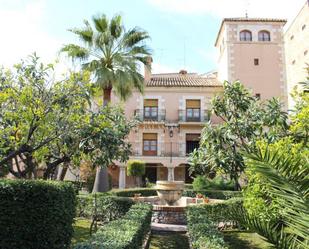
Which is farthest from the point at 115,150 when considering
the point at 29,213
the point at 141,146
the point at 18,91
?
the point at 141,146

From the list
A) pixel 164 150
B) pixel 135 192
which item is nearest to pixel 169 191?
pixel 135 192

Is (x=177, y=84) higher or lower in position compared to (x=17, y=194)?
higher

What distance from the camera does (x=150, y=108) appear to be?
26.2 m

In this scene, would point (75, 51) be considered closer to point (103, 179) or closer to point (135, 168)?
point (103, 179)

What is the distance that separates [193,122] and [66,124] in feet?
60.3

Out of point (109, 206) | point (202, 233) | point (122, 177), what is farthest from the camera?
point (122, 177)

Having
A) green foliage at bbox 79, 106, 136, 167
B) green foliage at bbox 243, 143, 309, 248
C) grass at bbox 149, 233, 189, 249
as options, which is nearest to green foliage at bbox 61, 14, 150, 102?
green foliage at bbox 79, 106, 136, 167

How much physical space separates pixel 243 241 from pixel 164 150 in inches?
676

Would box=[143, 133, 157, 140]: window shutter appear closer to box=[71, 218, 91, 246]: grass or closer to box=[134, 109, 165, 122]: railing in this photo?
box=[134, 109, 165, 122]: railing

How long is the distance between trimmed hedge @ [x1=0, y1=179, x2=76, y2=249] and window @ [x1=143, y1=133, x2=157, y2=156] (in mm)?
19396

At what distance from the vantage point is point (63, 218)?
20.3ft

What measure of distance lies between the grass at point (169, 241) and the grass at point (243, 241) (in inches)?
44.6

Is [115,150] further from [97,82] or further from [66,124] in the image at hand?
[97,82]

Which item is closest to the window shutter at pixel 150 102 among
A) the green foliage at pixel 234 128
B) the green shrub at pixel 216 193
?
the green shrub at pixel 216 193
